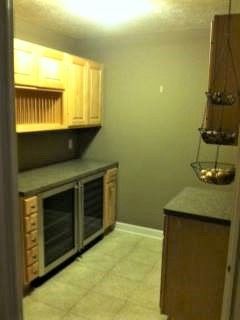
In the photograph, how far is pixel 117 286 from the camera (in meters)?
2.79

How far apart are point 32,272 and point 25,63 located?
1.88 meters

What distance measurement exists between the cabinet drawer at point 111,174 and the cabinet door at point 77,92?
690 mm

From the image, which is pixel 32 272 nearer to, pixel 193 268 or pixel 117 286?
pixel 117 286

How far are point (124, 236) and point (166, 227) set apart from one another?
186 cm

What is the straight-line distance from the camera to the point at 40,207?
263 centimetres

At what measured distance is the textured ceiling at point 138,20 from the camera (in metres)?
2.49

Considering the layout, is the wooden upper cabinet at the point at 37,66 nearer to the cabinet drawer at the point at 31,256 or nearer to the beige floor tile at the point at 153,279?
the cabinet drawer at the point at 31,256

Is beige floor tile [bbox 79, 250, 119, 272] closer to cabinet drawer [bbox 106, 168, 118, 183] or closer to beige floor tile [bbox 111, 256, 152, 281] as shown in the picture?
beige floor tile [bbox 111, 256, 152, 281]

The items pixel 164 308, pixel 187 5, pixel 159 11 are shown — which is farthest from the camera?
pixel 159 11

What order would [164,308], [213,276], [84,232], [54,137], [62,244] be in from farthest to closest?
[54,137] < [84,232] < [62,244] < [164,308] < [213,276]

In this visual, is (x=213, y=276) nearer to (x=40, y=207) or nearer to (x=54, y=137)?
(x=40, y=207)

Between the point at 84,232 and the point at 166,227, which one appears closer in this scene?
the point at 166,227

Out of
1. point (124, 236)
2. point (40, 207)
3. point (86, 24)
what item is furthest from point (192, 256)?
point (86, 24)

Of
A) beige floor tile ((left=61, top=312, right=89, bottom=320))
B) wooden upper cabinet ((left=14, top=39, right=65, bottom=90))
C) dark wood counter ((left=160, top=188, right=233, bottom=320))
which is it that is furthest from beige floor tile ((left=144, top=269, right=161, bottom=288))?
wooden upper cabinet ((left=14, top=39, right=65, bottom=90))
